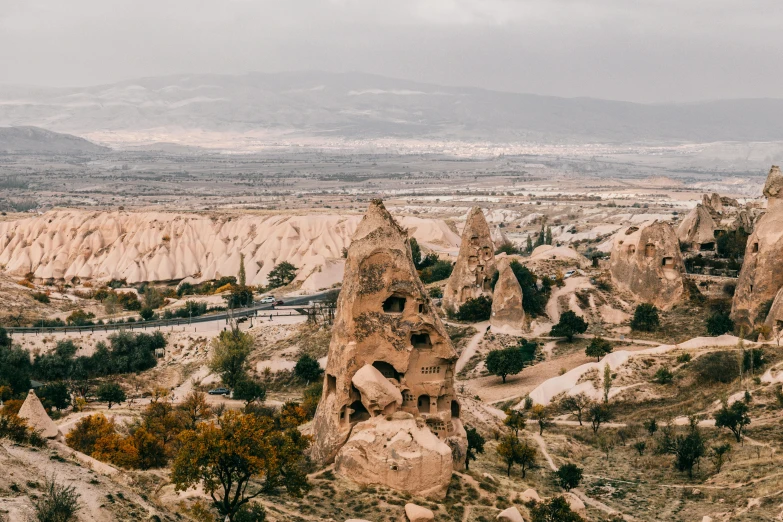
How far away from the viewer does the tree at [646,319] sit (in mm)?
58625

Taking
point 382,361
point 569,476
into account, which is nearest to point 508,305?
point 569,476

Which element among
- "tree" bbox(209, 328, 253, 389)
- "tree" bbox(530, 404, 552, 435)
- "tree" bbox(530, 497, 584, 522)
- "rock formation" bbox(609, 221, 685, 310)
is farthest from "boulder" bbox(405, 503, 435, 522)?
"rock formation" bbox(609, 221, 685, 310)

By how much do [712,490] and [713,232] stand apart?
44.3 metres

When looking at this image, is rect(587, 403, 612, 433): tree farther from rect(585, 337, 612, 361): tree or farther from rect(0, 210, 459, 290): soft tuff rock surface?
rect(0, 210, 459, 290): soft tuff rock surface

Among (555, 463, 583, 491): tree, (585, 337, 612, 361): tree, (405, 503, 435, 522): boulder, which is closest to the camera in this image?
(405, 503, 435, 522): boulder

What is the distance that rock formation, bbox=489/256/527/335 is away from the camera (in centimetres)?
5978

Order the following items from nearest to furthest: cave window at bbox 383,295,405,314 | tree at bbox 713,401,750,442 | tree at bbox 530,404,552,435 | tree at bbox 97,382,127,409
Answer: cave window at bbox 383,295,405,314, tree at bbox 713,401,750,442, tree at bbox 530,404,552,435, tree at bbox 97,382,127,409

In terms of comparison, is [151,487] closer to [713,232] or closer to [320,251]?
[713,232]

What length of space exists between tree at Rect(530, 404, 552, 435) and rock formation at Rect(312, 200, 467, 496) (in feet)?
39.6

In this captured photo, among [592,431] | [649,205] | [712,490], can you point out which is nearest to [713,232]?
[592,431]

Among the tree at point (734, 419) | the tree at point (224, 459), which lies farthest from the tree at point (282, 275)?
the tree at point (224, 459)

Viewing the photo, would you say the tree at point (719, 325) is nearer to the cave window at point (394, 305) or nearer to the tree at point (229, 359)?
the tree at point (229, 359)

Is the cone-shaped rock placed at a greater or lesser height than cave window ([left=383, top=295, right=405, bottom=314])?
lesser

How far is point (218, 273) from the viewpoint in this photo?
10531 centimetres
